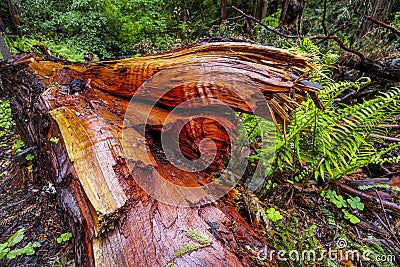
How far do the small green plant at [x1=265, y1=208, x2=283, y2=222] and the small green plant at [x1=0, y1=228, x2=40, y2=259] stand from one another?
1732 mm

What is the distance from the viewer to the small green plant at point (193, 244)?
3.52 ft

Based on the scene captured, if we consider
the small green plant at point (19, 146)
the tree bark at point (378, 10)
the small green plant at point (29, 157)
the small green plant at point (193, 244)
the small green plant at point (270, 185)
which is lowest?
the small green plant at point (270, 185)

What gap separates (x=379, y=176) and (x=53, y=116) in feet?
10.3

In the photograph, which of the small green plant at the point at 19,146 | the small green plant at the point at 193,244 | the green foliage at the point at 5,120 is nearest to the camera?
the small green plant at the point at 193,244

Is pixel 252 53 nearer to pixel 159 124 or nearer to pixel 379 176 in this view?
pixel 159 124

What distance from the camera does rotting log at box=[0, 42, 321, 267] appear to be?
3.85 feet

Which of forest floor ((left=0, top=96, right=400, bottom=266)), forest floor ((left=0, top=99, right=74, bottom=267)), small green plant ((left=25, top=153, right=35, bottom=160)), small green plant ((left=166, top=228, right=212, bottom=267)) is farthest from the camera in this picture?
small green plant ((left=25, top=153, right=35, bottom=160))

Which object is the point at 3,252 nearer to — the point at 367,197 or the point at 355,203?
the point at 355,203

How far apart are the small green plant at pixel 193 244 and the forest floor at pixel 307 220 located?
27 cm

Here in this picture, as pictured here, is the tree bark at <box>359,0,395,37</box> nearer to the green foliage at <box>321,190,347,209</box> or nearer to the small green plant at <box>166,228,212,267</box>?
the green foliage at <box>321,190,347,209</box>

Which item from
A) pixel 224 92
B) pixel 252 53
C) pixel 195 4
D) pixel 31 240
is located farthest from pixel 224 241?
pixel 195 4

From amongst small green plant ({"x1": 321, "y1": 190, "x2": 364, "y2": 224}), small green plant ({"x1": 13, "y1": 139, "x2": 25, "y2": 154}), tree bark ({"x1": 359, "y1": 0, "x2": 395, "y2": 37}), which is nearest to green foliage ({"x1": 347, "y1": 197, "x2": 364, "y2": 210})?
small green plant ({"x1": 321, "y1": 190, "x2": 364, "y2": 224})
